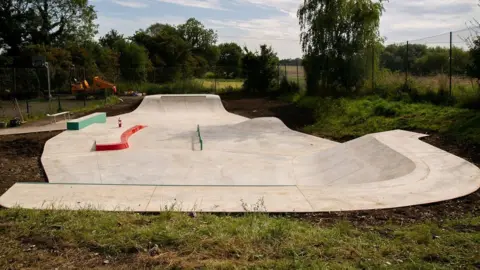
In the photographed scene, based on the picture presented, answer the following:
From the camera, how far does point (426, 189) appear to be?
565 centimetres

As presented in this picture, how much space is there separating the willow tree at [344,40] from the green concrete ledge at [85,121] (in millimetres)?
10504

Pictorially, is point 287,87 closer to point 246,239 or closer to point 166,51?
point 246,239

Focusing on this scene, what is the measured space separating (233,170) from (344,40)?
12.6 metres

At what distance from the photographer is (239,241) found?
3.54 metres

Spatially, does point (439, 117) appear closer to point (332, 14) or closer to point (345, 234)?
point (345, 234)

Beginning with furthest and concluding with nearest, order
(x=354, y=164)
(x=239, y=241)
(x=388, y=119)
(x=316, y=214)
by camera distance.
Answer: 1. (x=388, y=119)
2. (x=354, y=164)
3. (x=316, y=214)
4. (x=239, y=241)

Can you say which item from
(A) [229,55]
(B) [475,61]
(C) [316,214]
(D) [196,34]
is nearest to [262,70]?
(B) [475,61]

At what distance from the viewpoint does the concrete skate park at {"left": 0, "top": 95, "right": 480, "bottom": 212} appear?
5.19 m

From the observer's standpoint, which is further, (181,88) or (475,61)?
(181,88)

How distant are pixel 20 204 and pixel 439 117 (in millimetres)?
9933

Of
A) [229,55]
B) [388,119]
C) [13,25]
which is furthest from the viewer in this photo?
[229,55]

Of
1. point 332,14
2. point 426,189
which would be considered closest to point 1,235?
point 426,189

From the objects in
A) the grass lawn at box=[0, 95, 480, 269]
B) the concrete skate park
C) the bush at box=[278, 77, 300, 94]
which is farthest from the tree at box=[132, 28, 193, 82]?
the grass lawn at box=[0, 95, 480, 269]

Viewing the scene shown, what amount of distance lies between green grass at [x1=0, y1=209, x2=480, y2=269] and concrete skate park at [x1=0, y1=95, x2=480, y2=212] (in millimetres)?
648
